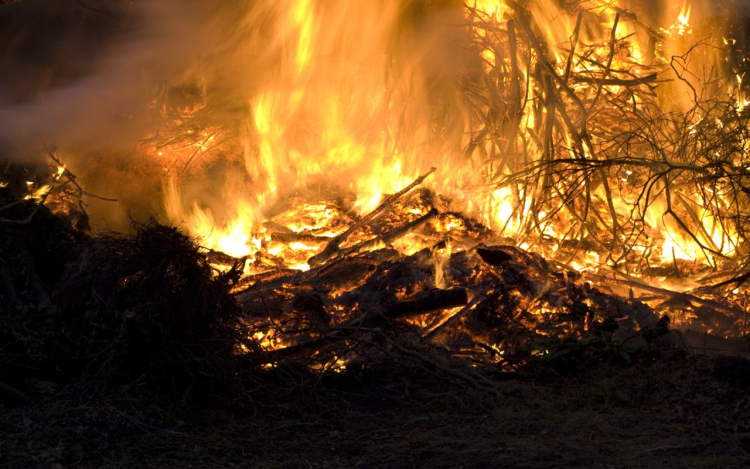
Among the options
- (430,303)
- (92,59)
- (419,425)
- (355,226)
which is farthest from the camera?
(92,59)

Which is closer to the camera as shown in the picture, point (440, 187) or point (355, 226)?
point (355, 226)

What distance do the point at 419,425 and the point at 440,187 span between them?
10.5ft

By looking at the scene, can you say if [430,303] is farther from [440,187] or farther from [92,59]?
[92,59]

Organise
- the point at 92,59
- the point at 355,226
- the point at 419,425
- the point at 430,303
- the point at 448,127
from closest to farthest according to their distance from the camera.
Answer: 1. the point at 419,425
2. the point at 430,303
3. the point at 355,226
4. the point at 448,127
5. the point at 92,59

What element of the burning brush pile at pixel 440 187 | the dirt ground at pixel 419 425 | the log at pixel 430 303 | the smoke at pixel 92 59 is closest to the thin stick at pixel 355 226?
the burning brush pile at pixel 440 187

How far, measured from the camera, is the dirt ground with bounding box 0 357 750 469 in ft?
9.72

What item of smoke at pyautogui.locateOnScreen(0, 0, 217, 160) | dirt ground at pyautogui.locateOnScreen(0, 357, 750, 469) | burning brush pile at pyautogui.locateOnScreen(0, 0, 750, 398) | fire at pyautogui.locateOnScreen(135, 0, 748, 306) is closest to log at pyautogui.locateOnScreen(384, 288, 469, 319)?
burning brush pile at pyautogui.locateOnScreen(0, 0, 750, 398)

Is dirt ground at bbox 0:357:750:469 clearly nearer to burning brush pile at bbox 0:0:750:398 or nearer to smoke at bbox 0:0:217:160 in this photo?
burning brush pile at bbox 0:0:750:398

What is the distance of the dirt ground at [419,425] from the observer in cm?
296

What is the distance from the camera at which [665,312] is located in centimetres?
493

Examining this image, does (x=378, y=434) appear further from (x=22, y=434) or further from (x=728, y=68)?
(x=728, y=68)

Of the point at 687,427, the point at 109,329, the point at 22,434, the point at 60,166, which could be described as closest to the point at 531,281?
the point at 687,427

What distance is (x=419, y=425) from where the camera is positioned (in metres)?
3.42

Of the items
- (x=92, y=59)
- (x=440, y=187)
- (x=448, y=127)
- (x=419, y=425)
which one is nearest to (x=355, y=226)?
(x=440, y=187)
